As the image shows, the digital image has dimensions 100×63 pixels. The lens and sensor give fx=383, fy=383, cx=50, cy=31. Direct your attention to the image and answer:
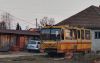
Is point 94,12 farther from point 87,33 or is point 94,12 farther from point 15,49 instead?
point 87,33

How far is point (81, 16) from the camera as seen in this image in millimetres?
59344

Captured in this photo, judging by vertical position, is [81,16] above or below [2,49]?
above

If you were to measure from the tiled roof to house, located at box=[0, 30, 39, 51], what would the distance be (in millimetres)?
Result: 6176

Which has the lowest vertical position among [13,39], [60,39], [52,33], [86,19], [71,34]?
[13,39]

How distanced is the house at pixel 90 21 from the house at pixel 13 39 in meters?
6.43

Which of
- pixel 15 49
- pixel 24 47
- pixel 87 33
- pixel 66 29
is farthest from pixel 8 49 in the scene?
pixel 66 29

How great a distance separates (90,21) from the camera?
186 feet

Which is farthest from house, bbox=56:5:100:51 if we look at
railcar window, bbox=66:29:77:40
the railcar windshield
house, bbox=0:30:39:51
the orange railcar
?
the railcar windshield

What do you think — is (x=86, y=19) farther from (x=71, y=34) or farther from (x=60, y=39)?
(x=60, y=39)

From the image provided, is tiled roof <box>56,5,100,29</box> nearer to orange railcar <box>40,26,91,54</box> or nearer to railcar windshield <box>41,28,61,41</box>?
orange railcar <box>40,26,91,54</box>

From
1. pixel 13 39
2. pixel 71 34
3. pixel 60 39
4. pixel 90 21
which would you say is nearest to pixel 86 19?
pixel 90 21

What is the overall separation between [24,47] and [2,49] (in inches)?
284

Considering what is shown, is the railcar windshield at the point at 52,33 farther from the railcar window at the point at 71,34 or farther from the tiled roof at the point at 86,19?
the tiled roof at the point at 86,19

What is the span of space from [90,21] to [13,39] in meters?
11.7
